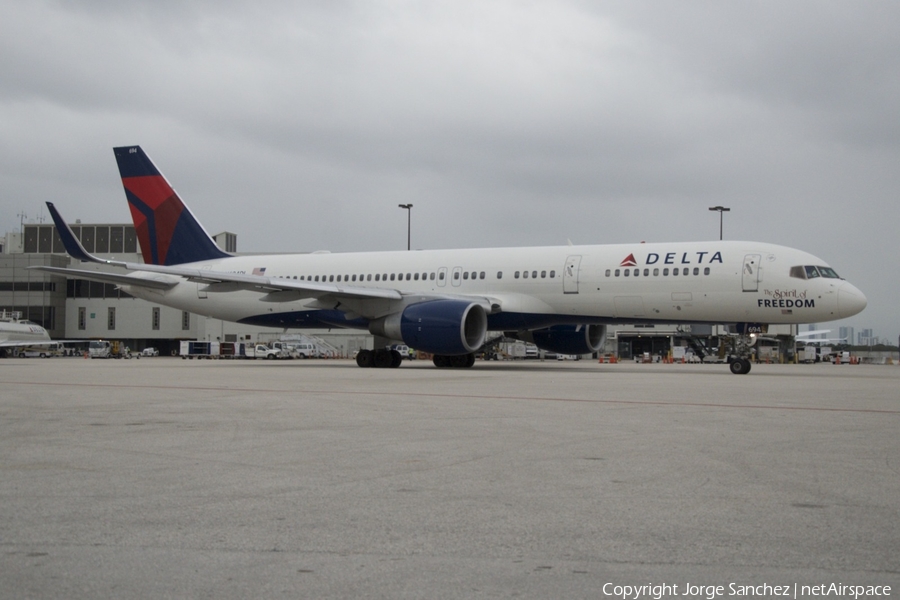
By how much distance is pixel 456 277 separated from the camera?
2767 centimetres

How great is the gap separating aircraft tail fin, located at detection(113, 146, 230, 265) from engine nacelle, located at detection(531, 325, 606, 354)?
1313cm

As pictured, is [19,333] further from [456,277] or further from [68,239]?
[456,277]

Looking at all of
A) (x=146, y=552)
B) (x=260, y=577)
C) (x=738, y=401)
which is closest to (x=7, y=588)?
(x=146, y=552)

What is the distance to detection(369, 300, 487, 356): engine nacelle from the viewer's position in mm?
24359

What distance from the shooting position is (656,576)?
3.77 metres

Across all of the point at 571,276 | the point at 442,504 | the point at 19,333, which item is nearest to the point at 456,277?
the point at 571,276

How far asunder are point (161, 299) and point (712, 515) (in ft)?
99.5

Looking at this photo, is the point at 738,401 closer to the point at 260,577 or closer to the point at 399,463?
the point at 399,463

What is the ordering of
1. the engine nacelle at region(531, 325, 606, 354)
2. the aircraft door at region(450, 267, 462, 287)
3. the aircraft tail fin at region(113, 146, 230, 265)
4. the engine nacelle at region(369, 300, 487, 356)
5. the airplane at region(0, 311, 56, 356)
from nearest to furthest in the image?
the engine nacelle at region(369, 300, 487, 356)
the aircraft door at region(450, 267, 462, 287)
the engine nacelle at region(531, 325, 606, 354)
the aircraft tail fin at region(113, 146, 230, 265)
the airplane at region(0, 311, 56, 356)

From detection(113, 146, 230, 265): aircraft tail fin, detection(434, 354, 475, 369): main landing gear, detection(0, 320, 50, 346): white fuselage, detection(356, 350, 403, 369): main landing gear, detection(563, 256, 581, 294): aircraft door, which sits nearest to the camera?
detection(563, 256, 581, 294): aircraft door

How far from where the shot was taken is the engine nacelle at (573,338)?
91.6 ft

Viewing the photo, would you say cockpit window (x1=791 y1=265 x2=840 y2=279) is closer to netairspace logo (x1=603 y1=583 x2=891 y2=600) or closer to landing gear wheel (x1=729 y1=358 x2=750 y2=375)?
landing gear wheel (x1=729 y1=358 x2=750 y2=375)

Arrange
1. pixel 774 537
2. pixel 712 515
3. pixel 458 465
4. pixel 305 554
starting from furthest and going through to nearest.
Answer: pixel 458 465 < pixel 712 515 < pixel 774 537 < pixel 305 554

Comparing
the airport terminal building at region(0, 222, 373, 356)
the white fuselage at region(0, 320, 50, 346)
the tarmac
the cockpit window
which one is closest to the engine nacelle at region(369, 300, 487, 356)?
the cockpit window
